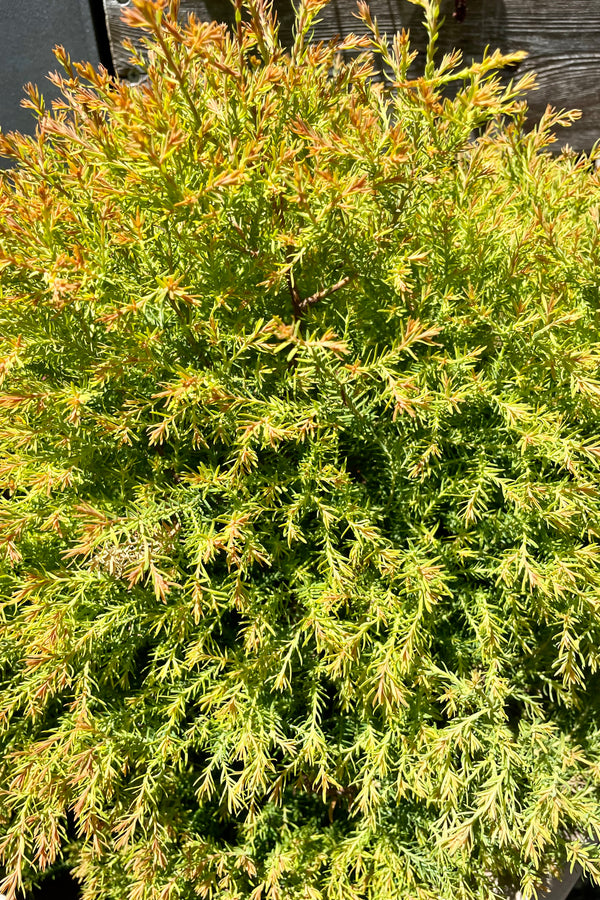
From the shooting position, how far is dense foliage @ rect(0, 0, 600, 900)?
99 centimetres

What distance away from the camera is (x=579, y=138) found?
219 cm

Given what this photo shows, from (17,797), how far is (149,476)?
714 mm

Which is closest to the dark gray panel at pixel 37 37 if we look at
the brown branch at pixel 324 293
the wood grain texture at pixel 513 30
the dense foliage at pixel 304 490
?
the wood grain texture at pixel 513 30

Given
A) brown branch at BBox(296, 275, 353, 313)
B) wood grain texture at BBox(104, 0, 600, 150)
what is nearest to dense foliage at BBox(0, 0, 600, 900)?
brown branch at BBox(296, 275, 353, 313)

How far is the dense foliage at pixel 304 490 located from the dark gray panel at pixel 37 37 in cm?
102

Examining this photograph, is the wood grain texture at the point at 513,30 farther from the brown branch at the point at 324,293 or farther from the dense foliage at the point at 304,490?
the brown branch at the point at 324,293

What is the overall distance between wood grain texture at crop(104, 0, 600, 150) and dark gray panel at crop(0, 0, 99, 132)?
0.10 m

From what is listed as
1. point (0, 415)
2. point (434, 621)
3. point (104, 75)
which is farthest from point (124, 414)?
point (434, 621)

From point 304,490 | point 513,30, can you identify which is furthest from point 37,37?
point 304,490

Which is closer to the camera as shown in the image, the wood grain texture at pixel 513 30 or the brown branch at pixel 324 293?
the brown branch at pixel 324 293

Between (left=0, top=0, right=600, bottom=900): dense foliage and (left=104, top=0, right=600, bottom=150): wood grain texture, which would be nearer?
(left=0, top=0, right=600, bottom=900): dense foliage

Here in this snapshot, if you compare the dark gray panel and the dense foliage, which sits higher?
the dark gray panel

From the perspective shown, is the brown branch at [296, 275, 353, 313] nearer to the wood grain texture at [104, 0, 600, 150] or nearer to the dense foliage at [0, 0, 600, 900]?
the dense foliage at [0, 0, 600, 900]

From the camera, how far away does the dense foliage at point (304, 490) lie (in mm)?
989
